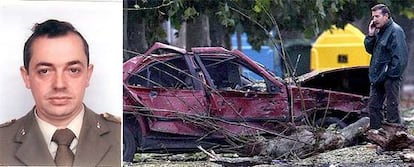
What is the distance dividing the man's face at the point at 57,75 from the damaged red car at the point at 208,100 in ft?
1.96

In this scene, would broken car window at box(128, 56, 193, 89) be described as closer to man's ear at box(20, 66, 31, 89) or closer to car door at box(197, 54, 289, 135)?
car door at box(197, 54, 289, 135)

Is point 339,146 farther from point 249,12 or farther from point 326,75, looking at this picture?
point 249,12

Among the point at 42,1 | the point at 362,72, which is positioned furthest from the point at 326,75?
the point at 42,1

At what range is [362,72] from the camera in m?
8.71

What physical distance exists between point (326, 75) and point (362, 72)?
1.00ft

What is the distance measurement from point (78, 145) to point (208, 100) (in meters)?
1.16

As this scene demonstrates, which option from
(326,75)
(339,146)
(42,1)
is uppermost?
(42,1)

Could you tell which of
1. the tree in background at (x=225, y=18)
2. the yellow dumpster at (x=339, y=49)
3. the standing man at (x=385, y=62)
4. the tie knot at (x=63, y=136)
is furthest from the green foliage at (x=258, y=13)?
the tie knot at (x=63, y=136)

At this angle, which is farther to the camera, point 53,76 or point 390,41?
point 390,41

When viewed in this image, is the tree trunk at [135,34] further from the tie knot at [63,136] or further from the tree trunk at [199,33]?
the tie knot at [63,136]

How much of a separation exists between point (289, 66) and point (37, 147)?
210 centimetres

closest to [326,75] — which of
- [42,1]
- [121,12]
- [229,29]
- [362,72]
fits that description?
[362,72]

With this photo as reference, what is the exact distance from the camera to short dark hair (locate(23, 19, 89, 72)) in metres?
7.77

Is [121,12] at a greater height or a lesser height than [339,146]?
greater
